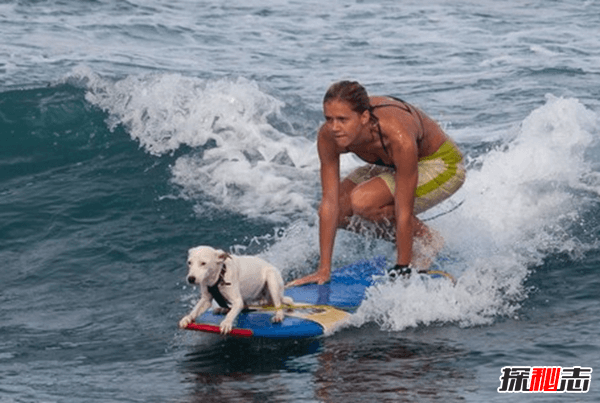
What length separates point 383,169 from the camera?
328 inches

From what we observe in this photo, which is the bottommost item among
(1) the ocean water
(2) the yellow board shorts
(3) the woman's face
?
(1) the ocean water

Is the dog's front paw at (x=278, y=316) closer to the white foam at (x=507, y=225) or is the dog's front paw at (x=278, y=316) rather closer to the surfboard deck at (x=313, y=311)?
the surfboard deck at (x=313, y=311)

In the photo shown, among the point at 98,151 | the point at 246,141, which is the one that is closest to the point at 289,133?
the point at 246,141

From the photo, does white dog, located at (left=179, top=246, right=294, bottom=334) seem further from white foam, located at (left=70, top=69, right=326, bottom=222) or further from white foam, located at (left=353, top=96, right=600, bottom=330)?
white foam, located at (left=70, top=69, right=326, bottom=222)

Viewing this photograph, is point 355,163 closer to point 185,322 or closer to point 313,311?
point 313,311

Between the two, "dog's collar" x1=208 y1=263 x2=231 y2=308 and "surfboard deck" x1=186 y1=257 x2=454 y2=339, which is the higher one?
"dog's collar" x1=208 y1=263 x2=231 y2=308

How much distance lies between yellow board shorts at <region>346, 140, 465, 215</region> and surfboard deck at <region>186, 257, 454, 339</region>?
1.93 ft

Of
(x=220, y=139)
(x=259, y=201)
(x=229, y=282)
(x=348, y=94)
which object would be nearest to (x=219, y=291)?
(x=229, y=282)

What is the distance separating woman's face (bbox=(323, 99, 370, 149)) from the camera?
728 centimetres

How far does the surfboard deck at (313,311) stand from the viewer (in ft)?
23.4

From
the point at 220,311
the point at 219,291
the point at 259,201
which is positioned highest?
the point at 219,291

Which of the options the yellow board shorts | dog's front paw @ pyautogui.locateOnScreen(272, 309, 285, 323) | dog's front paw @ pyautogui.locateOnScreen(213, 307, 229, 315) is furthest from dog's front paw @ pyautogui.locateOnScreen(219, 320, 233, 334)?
the yellow board shorts

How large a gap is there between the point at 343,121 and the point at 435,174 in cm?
127

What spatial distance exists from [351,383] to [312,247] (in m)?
3.12
